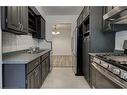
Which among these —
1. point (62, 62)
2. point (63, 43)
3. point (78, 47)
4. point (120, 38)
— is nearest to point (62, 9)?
point (78, 47)

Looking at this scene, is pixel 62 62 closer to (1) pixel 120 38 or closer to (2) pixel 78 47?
(2) pixel 78 47

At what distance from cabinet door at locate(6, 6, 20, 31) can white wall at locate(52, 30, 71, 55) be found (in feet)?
34.8

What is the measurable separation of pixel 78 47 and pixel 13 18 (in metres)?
3.45

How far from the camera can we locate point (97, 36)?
3.72 metres

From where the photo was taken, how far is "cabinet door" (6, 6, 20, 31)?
2055mm

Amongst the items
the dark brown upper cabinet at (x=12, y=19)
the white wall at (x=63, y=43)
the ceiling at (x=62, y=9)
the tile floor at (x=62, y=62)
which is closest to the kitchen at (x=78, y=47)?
the dark brown upper cabinet at (x=12, y=19)

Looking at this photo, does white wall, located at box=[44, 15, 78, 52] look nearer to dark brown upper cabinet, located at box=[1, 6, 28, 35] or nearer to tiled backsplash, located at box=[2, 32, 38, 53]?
tiled backsplash, located at box=[2, 32, 38, 53]

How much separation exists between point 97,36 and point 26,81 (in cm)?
212

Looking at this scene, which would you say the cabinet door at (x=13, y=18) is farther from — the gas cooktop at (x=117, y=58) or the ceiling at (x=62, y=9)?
the ceiling at (x=62, y=9)

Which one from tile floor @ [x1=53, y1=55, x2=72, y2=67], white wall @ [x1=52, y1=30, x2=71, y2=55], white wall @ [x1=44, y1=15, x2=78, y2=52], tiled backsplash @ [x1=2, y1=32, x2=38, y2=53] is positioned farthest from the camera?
white wall @ [x1=52, y1=30, x2=71, y2=55]

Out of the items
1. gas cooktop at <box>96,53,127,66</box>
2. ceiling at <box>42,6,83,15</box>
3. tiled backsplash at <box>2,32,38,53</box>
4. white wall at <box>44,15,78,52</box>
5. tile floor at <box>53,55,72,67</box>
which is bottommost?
tile floor at <box>53,55,72,67</box>

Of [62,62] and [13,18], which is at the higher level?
[13,18]

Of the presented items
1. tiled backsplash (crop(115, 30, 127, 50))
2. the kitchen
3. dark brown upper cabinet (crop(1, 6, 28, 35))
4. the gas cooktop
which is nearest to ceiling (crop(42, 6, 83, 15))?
the kitchen

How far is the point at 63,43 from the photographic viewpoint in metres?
13.2
